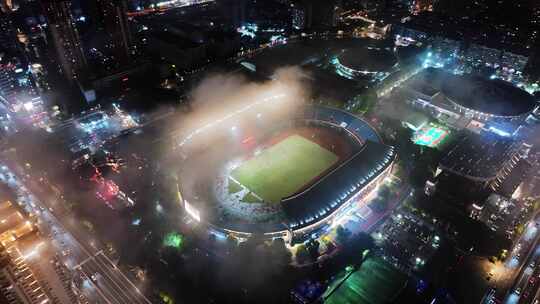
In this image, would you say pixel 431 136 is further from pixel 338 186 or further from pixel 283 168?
pixel 283 168

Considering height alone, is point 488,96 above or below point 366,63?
below

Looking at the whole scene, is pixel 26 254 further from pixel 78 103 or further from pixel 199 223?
pixel 78 103

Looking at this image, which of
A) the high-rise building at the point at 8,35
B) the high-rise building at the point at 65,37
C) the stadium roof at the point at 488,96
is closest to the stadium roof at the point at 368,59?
the stadium roof at the point at 488,96

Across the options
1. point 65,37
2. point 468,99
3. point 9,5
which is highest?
point 9,5

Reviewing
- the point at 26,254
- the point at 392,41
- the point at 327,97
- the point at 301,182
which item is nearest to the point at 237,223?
the point at 301,182

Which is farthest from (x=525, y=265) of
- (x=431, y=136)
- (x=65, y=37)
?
(x=65, y=37)
